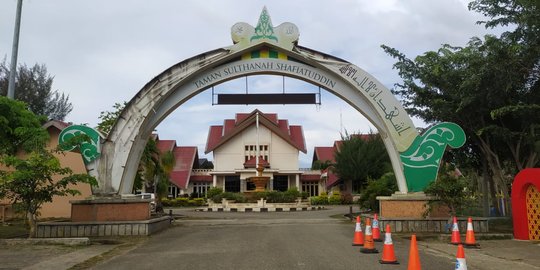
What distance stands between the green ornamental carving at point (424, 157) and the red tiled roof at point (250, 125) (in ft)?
114

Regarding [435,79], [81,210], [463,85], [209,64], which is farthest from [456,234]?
[81,210]

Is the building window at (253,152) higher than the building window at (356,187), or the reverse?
the building window at (253,152)

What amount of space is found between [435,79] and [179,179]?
123 feet

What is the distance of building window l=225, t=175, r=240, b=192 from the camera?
52.6 m

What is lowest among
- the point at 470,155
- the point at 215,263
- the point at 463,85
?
the point at 215,263

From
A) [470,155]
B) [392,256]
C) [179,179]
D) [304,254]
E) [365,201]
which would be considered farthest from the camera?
[179,179]

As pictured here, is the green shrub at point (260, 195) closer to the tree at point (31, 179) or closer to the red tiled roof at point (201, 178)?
the red tiled roof at point (201, 178)

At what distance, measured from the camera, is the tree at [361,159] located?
46.8 metres

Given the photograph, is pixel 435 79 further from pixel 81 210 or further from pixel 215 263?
pixel 81 210

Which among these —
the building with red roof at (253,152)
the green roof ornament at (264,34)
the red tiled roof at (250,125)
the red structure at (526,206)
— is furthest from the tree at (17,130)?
the red tiled roof at (250,125)

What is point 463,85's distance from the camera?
16047mm

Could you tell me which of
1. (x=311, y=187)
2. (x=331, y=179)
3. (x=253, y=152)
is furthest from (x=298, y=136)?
(x=311, y=187)

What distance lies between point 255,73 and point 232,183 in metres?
36.9

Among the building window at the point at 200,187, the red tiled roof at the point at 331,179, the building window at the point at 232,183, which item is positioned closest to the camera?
the red tiled roof at the point at 331,179
